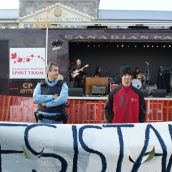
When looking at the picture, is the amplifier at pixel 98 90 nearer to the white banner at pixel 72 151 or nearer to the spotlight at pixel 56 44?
the spotlight at pixel 56 44

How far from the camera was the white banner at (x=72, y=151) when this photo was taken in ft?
15.6

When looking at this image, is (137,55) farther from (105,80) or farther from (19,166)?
(19,166)

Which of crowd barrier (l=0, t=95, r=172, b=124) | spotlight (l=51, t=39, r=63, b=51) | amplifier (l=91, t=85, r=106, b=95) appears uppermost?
spotlight (l=51, t=39, r=63, b=51)

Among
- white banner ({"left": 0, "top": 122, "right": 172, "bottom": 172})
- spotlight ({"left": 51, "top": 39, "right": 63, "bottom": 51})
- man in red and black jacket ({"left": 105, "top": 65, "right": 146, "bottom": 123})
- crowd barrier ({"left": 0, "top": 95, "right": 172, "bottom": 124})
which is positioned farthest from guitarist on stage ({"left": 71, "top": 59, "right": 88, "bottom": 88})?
white banner ({"left": 0, "top": 122, "right": 172, "bottom": 172})

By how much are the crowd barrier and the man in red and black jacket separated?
14.3 ft

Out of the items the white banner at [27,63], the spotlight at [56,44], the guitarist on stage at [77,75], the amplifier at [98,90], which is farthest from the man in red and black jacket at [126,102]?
the guitarist on stage at [77,75]

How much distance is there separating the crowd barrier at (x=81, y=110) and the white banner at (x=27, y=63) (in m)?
2.31

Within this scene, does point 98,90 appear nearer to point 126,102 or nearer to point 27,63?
point 27,63

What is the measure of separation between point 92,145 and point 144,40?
29.4 feet

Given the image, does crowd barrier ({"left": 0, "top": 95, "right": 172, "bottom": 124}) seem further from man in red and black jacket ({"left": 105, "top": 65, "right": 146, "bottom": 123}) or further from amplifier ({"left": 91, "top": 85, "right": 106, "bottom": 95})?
man in red and black jacket ({"left": 105, "top": 65, "right": 146, "bottom": 123})

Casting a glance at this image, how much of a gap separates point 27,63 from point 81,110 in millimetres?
3181

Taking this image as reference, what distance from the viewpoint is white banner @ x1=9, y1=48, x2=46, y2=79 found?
1297 cm

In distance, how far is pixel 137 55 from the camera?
15.8 meters

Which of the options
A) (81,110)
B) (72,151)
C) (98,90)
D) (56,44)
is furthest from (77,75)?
(72,151)
